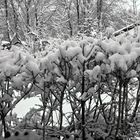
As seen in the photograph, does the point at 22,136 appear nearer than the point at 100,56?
No

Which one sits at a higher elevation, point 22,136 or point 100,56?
point 100,56

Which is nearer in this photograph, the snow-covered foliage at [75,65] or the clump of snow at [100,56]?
the snow-covered foliage at [75,65]

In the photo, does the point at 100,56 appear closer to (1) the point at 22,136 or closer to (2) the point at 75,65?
(2) the point at 75,65

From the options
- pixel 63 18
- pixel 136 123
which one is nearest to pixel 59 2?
pixel 63 18

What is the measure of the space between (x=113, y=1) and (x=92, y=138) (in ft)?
56.2

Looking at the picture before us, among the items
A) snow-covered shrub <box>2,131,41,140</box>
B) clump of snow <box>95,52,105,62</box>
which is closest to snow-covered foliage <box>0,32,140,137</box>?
clump of snow <box>95,52,105,62</box>

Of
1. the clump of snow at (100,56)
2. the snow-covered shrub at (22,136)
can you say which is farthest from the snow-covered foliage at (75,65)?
the snow-covered shrub at (22,136)

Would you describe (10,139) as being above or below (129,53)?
below

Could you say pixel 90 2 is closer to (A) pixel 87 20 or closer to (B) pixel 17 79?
(A) pixel 87 20

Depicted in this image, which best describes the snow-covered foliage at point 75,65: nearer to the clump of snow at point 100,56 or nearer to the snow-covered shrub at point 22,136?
the clump of snow at point 100,56

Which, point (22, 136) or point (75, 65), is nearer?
point (75, 65)

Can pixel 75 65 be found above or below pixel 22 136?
above

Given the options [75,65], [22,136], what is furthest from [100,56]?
[22,136]

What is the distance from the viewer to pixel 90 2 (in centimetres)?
1595
